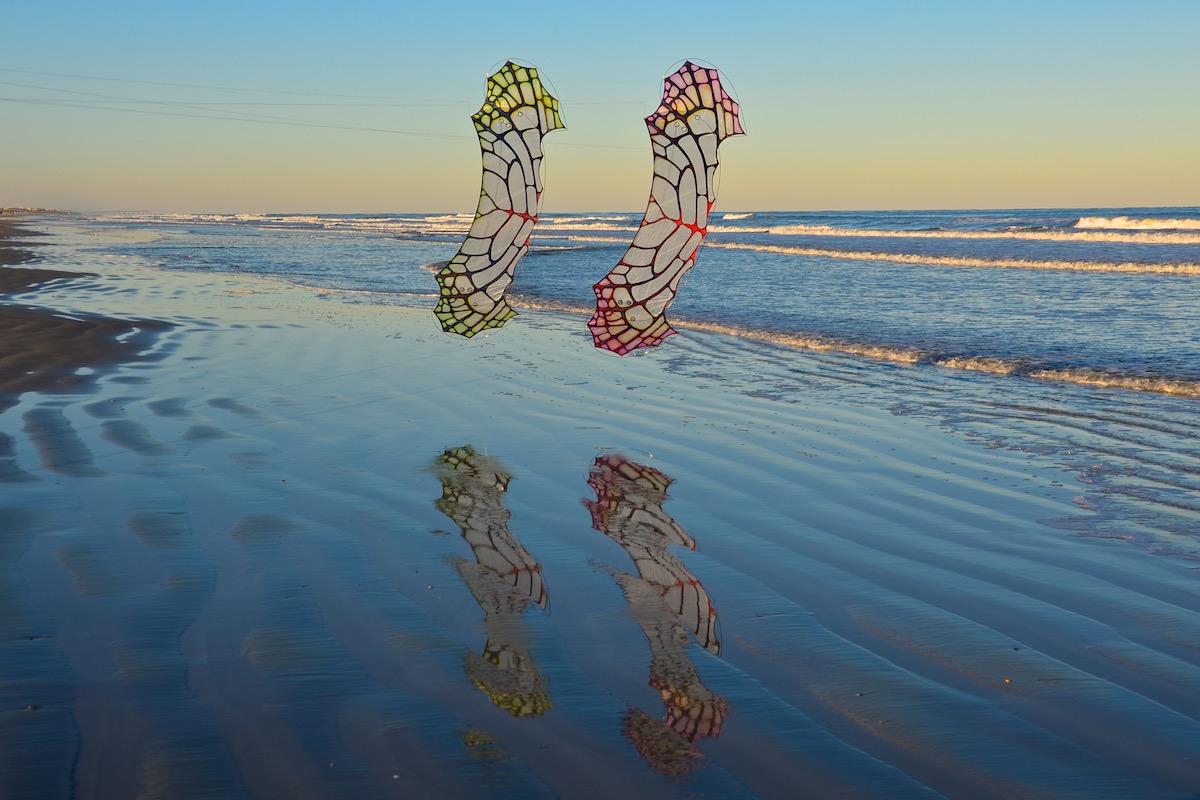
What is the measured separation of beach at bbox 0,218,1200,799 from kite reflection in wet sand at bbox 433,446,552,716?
21mm

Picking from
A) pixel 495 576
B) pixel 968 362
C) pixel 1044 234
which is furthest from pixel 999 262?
pixel 495 576

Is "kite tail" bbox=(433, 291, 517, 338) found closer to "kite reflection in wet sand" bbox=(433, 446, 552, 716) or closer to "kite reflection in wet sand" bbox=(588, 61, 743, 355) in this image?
"kite reflection in wet sand" bbox=(588, 61, 743, 355)

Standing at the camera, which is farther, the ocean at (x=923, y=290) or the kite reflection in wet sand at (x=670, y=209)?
the ocean at (x=923, y=290)

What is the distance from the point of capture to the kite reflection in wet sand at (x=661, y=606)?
10.8ft

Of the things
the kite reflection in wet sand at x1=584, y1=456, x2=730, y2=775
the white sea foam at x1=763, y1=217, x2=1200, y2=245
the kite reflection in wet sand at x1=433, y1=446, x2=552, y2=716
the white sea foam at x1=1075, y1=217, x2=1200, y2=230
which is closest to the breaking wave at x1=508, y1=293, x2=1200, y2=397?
the kite reflection in wet sand at x1=584, y1=456, x2=730, y2=775

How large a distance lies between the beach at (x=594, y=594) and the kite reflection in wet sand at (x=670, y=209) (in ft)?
2.55

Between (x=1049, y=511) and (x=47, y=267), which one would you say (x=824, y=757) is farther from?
(x=47, y=267)

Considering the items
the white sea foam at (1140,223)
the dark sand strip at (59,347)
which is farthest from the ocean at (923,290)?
the dark sand strip at (59,347)

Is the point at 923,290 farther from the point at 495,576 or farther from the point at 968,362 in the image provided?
the point at 495,576

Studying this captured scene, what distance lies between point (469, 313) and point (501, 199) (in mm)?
1063

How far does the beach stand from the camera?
3145 mm

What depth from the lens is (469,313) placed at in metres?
9.47

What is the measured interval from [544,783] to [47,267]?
26.8 m

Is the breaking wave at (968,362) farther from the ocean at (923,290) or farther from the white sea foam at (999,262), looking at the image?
the white sea foam at (999,262)
